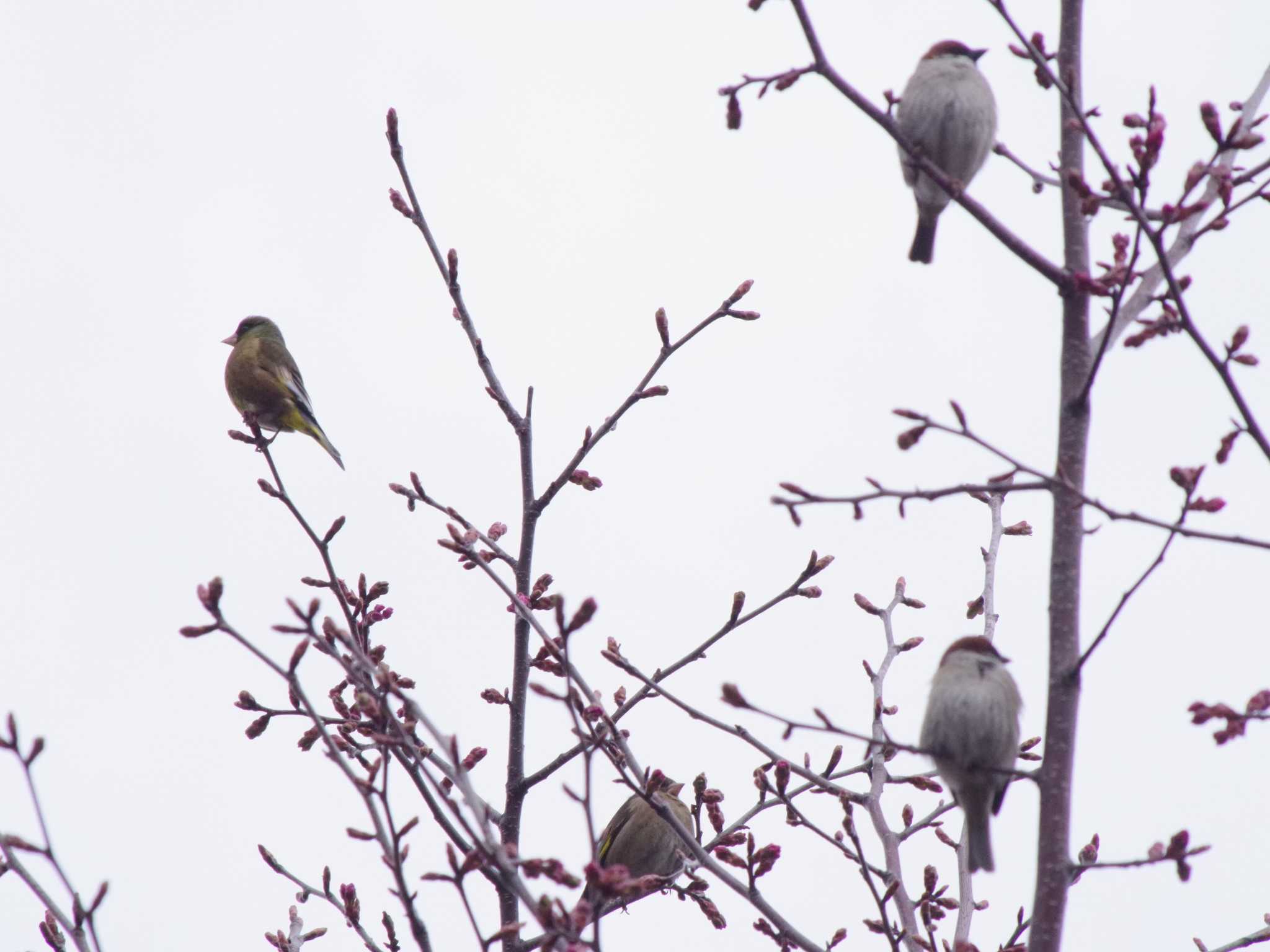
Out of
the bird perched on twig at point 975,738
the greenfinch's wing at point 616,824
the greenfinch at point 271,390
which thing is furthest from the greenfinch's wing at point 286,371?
the bird perched on twig at point 975,738

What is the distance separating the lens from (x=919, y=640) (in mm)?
5348

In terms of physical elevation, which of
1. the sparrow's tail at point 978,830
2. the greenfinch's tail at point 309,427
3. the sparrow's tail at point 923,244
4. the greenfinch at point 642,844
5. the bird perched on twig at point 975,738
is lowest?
the sparrow's tail at point 978,830

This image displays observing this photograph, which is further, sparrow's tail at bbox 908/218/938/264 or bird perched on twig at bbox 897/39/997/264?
sparrow's tail at bbox 908/218/938/264

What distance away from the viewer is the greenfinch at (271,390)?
28.0ft

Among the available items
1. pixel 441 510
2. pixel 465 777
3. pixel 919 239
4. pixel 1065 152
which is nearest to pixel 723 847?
pixel 441 510

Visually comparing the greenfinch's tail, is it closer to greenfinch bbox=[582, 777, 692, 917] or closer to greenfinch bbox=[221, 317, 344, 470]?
greenfinch bbox=[221, 317, 344, 470]

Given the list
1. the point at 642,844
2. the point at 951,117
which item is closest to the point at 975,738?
the point at 951,117

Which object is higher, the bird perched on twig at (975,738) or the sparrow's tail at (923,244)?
the sparrow's tail at (923,244)

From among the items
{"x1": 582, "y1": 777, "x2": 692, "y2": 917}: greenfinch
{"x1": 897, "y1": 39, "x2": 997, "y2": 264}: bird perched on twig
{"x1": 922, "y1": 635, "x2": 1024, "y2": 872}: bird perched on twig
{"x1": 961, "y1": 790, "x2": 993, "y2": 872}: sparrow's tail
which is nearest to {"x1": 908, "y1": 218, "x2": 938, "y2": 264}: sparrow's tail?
{"x1": 897, "y1": 39, "x2": 997, "y2": 264}: bird perched on twig

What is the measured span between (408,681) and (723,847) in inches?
49.3

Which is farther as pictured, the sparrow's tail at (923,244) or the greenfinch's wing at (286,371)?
the greenfinch's wing at (286,371)

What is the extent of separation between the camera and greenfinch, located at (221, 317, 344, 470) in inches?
336

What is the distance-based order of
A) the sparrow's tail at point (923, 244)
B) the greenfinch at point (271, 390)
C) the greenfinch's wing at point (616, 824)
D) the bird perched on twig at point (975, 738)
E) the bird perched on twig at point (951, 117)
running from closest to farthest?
the bird perched on twig at point (975, 738) → the bird perched on twig at point (951, 117) → the sparrow's tail at point (923, 244) → the greenfinch's wing at point (616, 824) → the greenfinch at point (271, 390)

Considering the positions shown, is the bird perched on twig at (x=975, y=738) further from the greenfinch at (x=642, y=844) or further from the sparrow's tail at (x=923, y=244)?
the greenfinch at (x=642, y=844)
